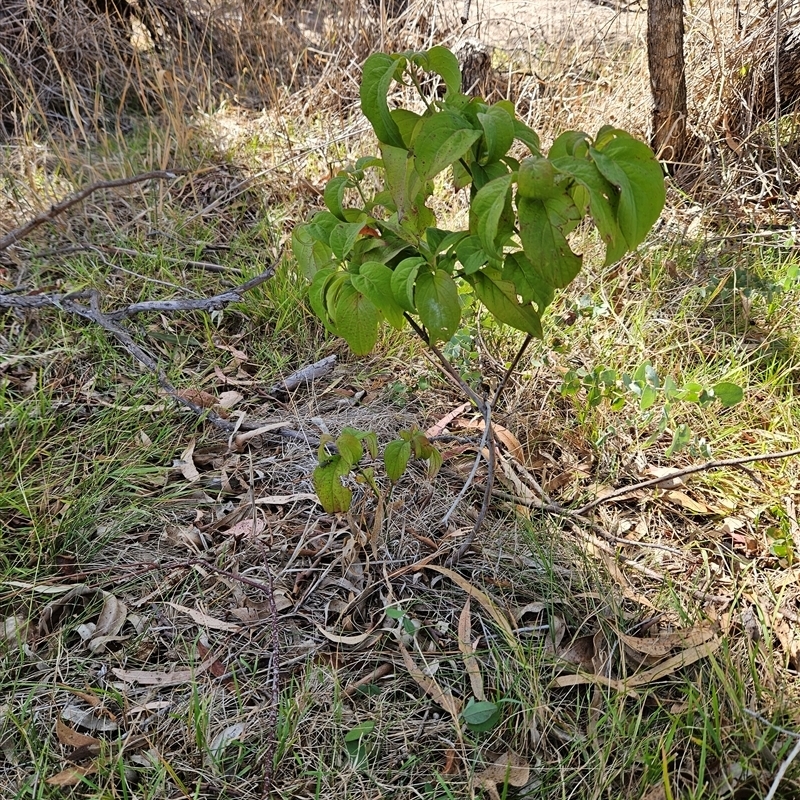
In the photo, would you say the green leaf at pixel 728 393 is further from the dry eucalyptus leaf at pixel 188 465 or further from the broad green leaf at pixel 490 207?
the dry eucalyptus leaf at pixel 188 465

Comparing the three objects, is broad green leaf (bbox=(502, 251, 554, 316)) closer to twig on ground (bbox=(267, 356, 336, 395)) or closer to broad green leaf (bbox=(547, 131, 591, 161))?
broad green leaf (bbox=(547, 131, 591, 161))

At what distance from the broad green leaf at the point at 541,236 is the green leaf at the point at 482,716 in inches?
33.5

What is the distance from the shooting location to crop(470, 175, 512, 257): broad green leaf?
938mm

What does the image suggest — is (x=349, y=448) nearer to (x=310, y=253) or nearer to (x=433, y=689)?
(x=310, y=253)

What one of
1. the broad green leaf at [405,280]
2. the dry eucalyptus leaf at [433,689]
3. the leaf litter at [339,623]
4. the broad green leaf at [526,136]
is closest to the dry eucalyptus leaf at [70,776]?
the leaf litter at [339,623]

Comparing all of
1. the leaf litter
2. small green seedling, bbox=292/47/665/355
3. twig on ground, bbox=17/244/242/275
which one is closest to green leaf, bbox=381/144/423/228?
small green seedling, bbox=292/47/665/355

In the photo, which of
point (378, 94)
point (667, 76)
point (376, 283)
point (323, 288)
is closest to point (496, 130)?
point (378, 94)

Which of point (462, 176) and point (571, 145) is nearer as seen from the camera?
point (571, 145)

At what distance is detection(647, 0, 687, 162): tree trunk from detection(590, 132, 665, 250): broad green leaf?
2.09 m

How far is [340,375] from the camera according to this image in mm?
2205

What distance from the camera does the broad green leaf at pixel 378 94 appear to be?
1.04 m

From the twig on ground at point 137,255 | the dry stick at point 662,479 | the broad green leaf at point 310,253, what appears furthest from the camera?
the twig on ground at point 137,255

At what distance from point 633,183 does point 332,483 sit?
31.9 inches

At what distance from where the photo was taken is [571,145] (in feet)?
3.27
